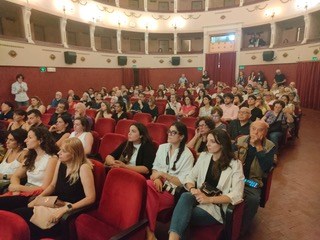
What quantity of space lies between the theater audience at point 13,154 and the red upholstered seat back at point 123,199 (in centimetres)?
120

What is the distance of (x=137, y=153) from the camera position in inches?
99.7

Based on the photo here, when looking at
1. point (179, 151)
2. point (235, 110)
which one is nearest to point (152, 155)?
point (179, 151)

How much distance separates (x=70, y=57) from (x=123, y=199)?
912 centimetres

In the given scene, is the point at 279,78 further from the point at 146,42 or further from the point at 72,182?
the point at 72,182

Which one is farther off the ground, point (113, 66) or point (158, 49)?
point (158, 49)

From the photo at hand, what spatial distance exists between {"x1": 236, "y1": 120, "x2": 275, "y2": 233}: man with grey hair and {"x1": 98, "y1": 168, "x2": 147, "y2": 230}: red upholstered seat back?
98 cm

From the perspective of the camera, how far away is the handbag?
1685 mm

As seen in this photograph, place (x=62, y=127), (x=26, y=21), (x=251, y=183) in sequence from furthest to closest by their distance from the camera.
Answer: (x=26, y=21) → (x=62, y=127) → (x=251, y=183)

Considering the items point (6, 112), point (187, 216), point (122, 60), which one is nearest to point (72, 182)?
point (187, 216)

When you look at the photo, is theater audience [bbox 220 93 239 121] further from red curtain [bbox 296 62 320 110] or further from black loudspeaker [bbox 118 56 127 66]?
black loudspeaker [bbox 118 56 127 66]

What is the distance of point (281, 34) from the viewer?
1184 cm

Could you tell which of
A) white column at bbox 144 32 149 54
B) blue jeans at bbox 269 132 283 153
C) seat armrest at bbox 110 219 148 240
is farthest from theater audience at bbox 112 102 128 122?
white column at bbox 144 32 149 54

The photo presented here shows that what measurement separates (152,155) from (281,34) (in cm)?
1233

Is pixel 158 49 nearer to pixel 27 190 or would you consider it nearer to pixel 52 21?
pixel 52 21
